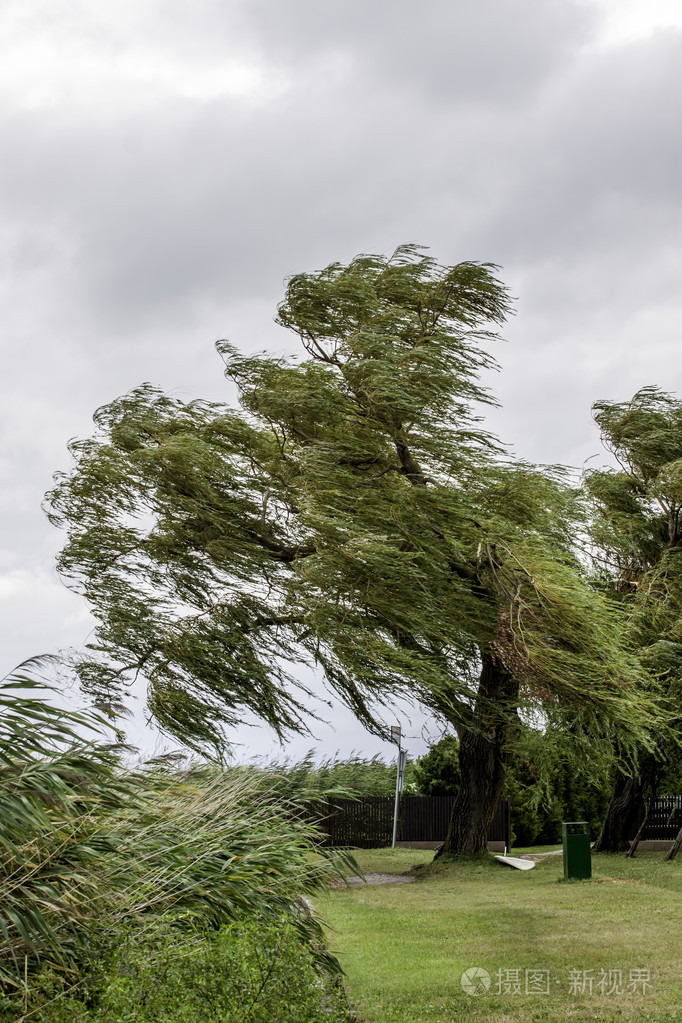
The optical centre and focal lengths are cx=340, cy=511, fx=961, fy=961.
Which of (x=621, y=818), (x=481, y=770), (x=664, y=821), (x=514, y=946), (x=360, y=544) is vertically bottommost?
(x=514, y=946)

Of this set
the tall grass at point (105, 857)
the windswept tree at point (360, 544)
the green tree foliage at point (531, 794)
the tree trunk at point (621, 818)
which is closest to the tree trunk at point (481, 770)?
the windswept tree at point (360, 544)

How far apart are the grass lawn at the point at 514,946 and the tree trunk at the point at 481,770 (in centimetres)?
212

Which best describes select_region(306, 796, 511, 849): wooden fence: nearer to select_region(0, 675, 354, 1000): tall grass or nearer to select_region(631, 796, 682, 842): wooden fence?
select_region(631, 796, 682, 842): wooden fence

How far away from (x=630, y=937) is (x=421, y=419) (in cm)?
803

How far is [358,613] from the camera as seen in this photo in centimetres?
1362

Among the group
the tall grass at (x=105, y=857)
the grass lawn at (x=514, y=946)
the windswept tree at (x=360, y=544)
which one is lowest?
the grass lawn at (x=514, y=946)

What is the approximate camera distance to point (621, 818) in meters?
18.1

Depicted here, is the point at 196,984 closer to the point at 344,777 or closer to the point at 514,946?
the point at 514,946

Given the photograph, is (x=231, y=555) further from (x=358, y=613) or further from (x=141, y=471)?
(x=358, y=613)

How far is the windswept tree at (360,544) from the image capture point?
1322 cm

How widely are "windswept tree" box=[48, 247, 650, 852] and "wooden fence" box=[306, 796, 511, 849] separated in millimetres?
4799

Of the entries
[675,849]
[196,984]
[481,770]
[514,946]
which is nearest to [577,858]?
[481,770]

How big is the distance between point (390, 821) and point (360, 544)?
1029cm

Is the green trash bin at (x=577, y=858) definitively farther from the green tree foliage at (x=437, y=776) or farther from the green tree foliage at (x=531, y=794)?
the green tree foliage at (x=437, y=776)
